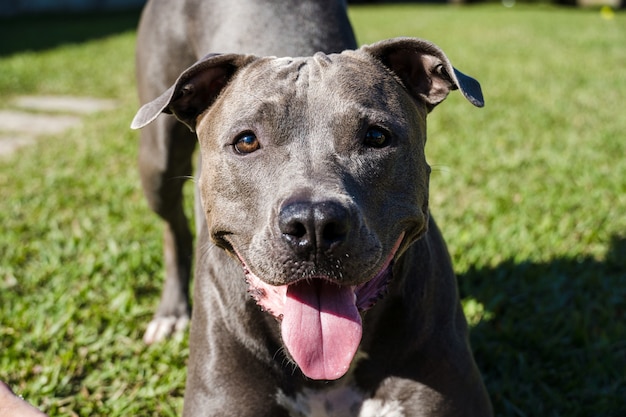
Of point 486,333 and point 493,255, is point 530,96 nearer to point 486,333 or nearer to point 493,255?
point 493,255

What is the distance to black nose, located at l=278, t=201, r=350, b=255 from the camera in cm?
240

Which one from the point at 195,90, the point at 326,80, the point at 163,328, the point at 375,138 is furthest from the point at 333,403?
the point at 163,328

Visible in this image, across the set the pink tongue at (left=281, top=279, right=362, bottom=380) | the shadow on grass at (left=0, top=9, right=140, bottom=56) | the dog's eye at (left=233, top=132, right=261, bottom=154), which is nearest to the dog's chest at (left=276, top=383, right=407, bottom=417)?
the pink tongue at (left=281, top=279, right=362, bottom=380)

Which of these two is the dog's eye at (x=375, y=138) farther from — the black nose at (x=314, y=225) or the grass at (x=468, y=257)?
the grass at (x=468, y=257)

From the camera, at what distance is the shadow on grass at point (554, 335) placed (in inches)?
144

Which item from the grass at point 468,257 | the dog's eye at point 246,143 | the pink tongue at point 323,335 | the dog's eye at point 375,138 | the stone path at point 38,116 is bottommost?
the stone path at point 38,116

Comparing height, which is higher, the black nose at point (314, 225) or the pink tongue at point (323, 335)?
the black nose at point (314, 225)

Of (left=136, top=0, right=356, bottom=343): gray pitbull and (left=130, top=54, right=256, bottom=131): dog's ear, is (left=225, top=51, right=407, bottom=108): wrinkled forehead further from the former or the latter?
(left=136, top=0, right=356, bottom=343): gray pitbull

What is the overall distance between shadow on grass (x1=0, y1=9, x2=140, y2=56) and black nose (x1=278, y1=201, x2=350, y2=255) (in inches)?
537

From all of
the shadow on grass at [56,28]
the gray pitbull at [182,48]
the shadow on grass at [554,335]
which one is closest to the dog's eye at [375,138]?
the gray pitbull at [182,48]

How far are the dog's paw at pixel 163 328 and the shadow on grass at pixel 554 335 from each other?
1644 millimetres

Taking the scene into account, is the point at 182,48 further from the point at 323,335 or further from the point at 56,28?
the point at 56,28

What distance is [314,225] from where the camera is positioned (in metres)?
2.41

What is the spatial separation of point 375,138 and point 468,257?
2436 mm
